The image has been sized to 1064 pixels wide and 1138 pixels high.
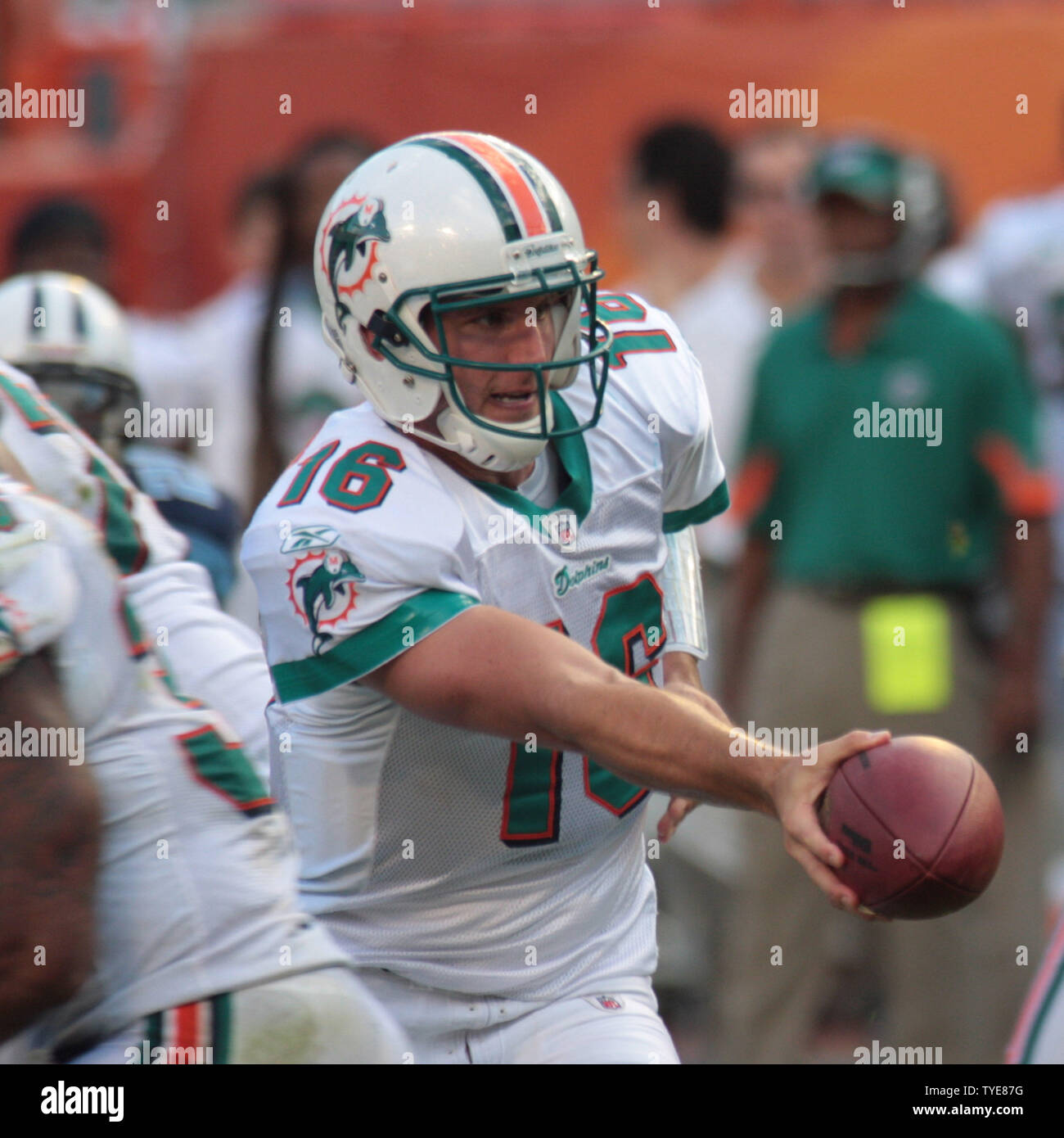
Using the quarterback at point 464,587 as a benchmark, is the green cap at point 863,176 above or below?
above

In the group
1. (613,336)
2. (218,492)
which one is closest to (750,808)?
(613,336)

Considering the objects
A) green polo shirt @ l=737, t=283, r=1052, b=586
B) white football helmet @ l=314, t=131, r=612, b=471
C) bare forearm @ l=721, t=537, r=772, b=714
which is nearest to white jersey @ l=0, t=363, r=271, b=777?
white football helmet @ l=314, t=131, r=612, b=471

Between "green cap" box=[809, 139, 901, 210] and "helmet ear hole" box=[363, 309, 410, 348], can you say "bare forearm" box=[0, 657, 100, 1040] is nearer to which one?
"helmet ear hole" box=[363, 309, 410, 348]

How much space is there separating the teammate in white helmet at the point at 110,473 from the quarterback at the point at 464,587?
0.65 feet

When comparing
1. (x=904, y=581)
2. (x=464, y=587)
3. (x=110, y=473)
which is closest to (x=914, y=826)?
(x=464, y=587)

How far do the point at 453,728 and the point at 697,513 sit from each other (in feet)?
2.51

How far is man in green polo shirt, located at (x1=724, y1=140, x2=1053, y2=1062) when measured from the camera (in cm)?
524

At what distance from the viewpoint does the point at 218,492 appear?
422 cm

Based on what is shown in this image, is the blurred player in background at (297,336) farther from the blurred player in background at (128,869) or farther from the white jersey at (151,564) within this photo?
the blurred player in background at (128,869)

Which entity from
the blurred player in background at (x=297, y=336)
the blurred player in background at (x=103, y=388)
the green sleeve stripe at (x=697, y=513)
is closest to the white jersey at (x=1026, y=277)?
the blurred player in background at (x=297, y=336)

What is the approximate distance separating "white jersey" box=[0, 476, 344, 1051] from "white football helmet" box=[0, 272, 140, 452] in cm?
173

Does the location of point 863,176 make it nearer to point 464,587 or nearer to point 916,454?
point 916,454

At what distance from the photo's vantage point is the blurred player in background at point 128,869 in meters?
2.27
